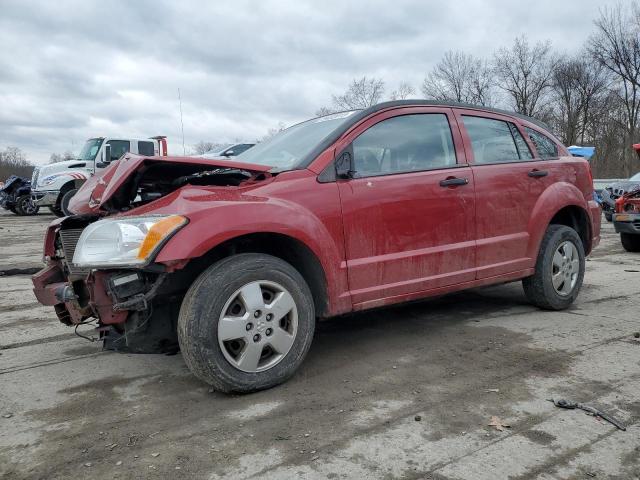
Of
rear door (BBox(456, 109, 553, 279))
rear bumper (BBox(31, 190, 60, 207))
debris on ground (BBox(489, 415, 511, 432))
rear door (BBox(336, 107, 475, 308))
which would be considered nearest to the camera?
debris on ground (BBox(489, 415, 511, 432))

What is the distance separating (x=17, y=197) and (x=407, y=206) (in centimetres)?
1941

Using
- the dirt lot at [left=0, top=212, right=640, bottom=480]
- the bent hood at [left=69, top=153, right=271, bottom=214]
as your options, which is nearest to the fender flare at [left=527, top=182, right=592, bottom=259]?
the dirt lot at [left=0, top=212, right=640, bottom=480]

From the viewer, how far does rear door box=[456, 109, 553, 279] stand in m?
4.15

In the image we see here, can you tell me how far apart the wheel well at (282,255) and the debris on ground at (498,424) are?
119 cm

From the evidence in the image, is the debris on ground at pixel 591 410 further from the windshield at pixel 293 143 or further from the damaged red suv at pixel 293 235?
the windshield at pixel 293 143

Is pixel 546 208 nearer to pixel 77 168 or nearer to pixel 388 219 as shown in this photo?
pixel 388 219

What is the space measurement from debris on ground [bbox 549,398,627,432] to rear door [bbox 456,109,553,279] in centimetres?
146

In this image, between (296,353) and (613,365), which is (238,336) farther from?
(613,365)

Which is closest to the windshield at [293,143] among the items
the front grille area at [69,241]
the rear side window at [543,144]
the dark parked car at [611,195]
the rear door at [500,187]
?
the rear door at [500,187]

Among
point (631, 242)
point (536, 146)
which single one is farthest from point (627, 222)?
point (536, 146)

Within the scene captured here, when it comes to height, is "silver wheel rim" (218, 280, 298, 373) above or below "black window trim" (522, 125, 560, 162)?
below

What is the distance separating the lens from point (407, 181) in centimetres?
370

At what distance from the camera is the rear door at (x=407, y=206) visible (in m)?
3.47

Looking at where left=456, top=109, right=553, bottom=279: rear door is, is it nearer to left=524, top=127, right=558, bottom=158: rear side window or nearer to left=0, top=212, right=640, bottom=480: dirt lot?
left=524, top=127, right=558, bottom=158: rear side window
